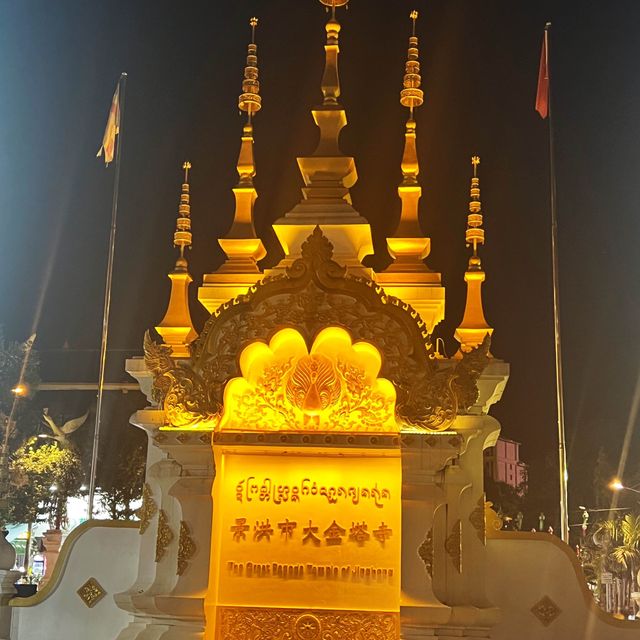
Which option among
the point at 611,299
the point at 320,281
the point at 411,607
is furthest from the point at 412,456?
the point at 611,299

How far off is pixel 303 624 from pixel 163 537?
169cm

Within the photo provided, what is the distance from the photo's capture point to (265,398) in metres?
9.17

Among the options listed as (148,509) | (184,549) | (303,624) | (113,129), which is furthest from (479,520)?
(113,129)

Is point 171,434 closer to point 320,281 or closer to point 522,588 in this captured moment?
point 320,281

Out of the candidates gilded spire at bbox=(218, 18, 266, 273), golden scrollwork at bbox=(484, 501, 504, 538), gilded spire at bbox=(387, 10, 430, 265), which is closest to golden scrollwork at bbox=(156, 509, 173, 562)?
gilded spire at bbox=(218, 18, 266, 273)

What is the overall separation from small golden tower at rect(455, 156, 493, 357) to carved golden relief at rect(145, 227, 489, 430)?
1429 millimetres

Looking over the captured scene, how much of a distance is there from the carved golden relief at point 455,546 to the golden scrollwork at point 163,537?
111 inches

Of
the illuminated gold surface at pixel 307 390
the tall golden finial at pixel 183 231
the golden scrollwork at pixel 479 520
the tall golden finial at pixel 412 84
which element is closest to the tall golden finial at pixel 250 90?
the tall golden finial at pixel 183 231

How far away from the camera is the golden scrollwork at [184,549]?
8742 millimetres

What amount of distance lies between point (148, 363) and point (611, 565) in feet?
82.9

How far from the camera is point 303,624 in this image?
A: 8.96m

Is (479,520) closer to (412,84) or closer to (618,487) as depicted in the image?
(412,84)

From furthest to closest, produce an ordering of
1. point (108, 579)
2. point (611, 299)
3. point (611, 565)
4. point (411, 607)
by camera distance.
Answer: point (611, 565) < point (611, 299) < point (108, 579) < point (411, 607)

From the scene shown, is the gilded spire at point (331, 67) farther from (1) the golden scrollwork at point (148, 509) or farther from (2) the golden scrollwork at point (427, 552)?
(2) the golden scrollwork at point (427, 552)
